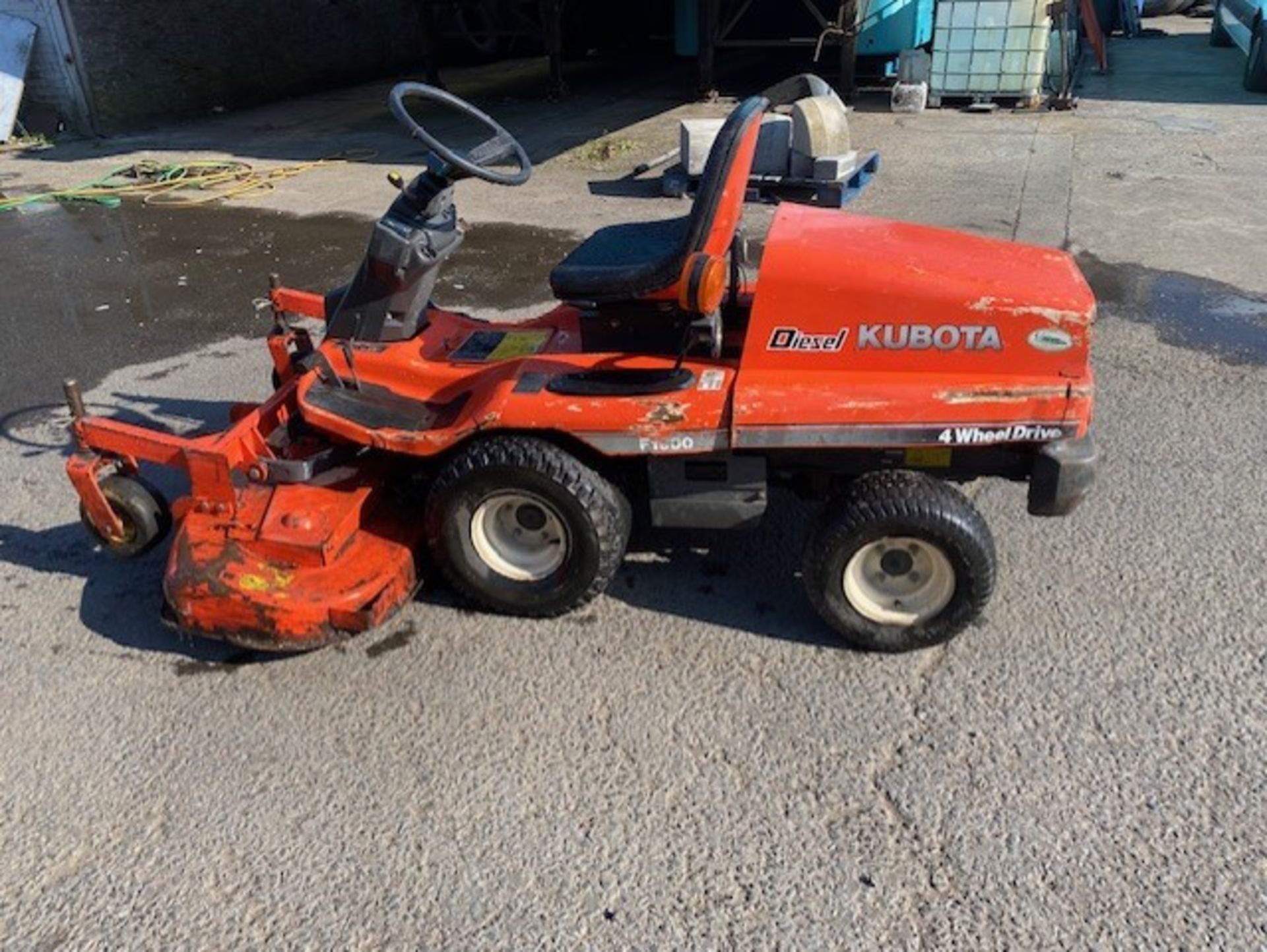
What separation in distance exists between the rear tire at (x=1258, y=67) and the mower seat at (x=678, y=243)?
12.4m

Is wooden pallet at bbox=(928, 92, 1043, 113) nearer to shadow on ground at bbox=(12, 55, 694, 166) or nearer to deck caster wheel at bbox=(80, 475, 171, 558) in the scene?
shadow on ground at bbox=(12, 55, 694, 166)

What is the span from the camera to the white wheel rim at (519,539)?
3145 millimetres

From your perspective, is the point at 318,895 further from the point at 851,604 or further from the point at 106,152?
the point at 106,152

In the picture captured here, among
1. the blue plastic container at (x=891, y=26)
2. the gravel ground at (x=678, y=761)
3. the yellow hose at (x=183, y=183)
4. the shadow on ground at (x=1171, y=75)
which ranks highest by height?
the blue plastic container at (x=891, y=26)

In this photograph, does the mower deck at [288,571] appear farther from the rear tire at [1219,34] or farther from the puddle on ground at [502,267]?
the rear tire at [1219,34]

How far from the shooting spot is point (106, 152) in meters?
11.5

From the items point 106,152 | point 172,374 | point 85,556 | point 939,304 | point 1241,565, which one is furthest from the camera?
point 106,152

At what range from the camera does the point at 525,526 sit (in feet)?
10.5

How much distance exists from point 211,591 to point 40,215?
7.53 metres

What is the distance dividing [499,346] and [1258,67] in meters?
12.9

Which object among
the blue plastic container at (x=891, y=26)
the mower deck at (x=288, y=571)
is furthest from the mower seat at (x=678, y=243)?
the blue plastic container at (x=891, y=26)

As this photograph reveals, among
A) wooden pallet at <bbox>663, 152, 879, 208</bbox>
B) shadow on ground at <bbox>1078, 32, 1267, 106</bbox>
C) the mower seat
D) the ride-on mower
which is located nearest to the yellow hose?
wooden pallet at <bbox>663, 152, 879, 208</bbox>

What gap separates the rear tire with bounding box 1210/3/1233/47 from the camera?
56.4 feet

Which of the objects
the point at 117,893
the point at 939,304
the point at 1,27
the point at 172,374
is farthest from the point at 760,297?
the point at 1,27
